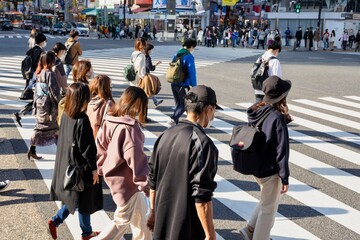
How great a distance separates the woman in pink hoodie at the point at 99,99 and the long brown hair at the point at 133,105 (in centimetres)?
99

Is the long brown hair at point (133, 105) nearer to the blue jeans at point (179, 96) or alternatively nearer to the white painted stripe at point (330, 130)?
the blue jeans at point (179, 96)

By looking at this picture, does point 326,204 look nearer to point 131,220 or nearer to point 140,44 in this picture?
point 131,220

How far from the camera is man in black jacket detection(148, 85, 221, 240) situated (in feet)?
9.63

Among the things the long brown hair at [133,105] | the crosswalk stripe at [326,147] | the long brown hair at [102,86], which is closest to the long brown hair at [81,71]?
the long brown hair at [102,86]

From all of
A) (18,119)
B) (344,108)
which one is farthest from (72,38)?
(344,108)

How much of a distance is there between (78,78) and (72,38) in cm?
658

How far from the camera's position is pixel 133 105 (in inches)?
145

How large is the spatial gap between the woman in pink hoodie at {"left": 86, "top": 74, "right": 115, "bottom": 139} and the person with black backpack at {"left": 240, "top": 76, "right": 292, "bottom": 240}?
149 cm

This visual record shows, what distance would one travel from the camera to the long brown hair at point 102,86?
471 centimetres

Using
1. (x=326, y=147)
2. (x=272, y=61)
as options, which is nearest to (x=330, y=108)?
(x=326, y=147)

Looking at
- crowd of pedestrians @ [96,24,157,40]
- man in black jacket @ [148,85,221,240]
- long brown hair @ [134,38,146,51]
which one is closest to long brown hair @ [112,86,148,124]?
man in black jacket @ [148,85,221,240]

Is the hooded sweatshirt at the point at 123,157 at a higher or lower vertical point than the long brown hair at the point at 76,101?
lower

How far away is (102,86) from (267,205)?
2006mm

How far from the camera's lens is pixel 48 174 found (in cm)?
648
